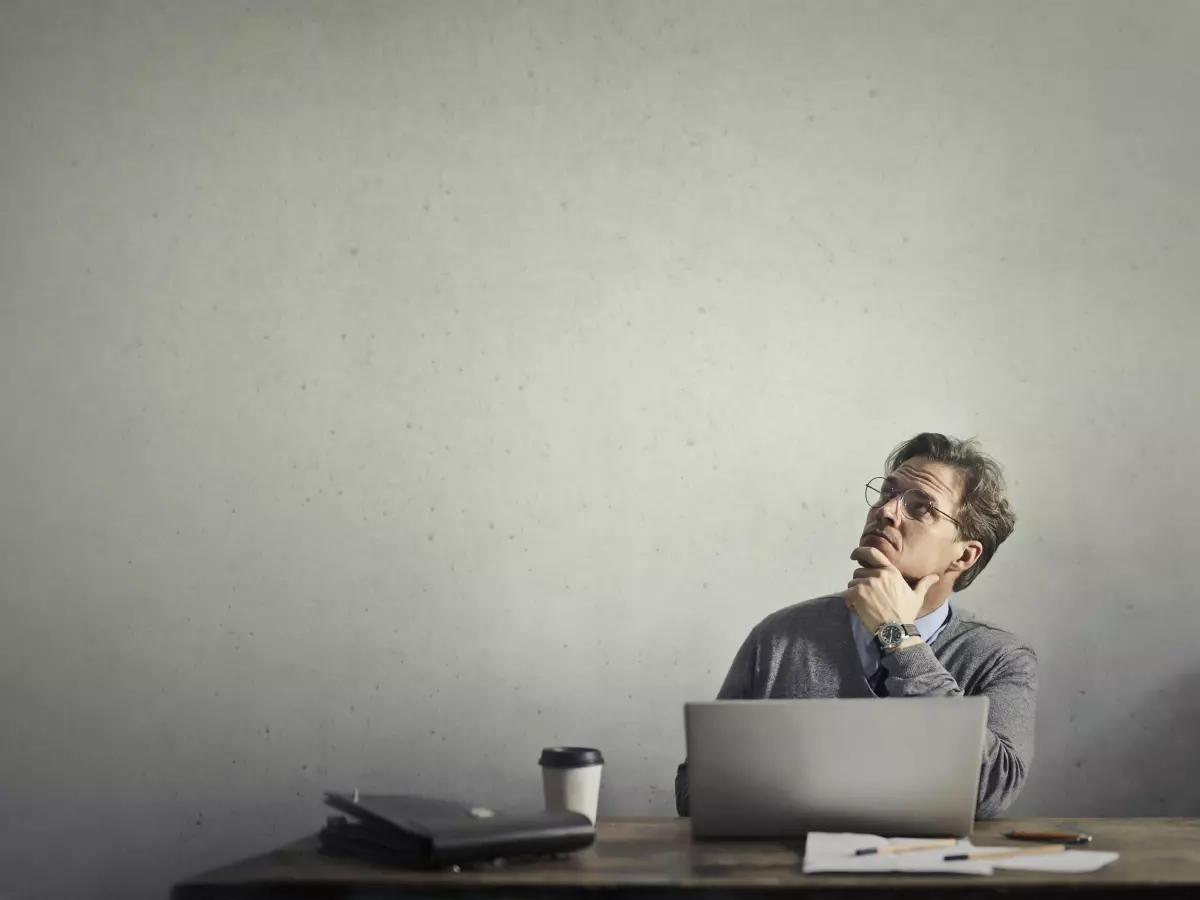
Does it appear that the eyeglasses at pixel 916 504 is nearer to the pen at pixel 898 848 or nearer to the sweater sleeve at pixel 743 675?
the sweater sleeve at pixel 743 675

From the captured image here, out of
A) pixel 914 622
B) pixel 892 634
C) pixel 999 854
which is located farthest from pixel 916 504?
pixel 999 854

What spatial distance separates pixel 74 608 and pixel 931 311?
201cm

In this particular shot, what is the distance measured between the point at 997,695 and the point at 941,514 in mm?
365

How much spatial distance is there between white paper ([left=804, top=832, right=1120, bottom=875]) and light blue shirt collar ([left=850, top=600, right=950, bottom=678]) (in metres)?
0.63

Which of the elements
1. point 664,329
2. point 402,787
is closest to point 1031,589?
point 664,329

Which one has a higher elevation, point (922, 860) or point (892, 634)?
point (892, 634)

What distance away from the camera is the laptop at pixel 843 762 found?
1.30 m

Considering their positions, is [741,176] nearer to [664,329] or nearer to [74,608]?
[664,329]

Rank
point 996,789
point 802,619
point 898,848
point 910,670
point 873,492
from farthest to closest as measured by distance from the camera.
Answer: point 873,492, point 802,619, point 910,670, point 996,789, point 898,848

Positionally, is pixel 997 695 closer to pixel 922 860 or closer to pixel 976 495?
pixel 976 495

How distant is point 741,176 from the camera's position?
2453 millimetres

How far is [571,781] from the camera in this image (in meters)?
1.45

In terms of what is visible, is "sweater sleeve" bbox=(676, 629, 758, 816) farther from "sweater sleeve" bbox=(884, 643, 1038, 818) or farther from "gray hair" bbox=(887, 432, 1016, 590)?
"gray hair" bbox=(887, 432, 1016, 590)

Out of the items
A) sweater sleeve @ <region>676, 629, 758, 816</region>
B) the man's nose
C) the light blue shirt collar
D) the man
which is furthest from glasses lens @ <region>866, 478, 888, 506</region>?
sweater sleeve @ <region>676, 629, 758, 816</region>
